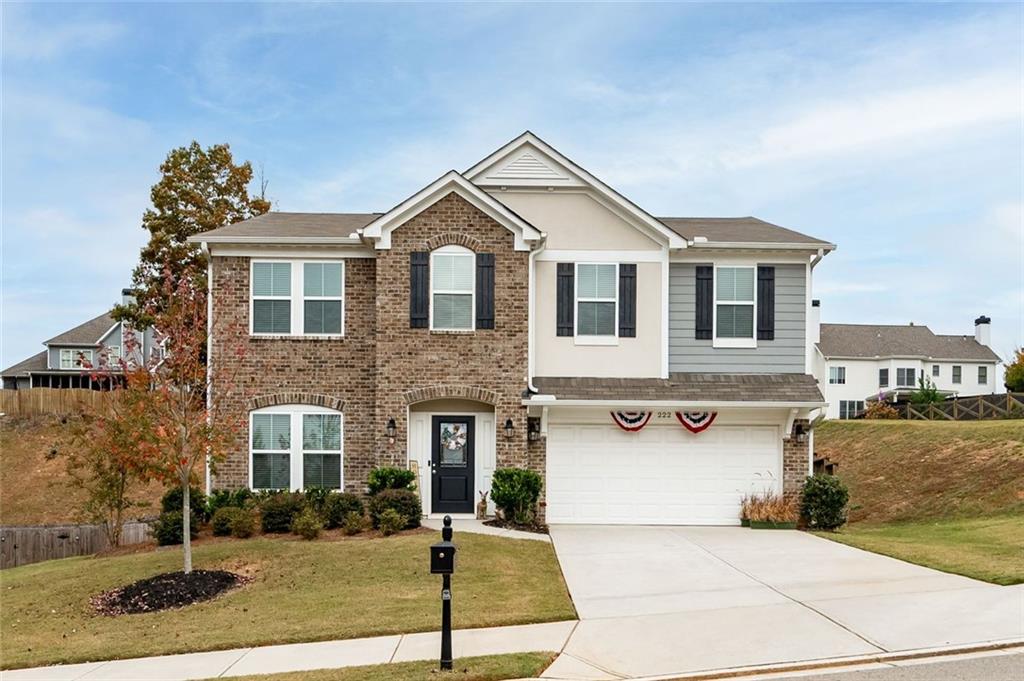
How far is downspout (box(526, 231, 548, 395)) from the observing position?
60.2ft

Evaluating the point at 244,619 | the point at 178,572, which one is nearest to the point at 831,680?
the point at 244,619

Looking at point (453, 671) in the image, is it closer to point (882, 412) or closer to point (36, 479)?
point (36, 479)

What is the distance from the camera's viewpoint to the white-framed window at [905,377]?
57691mm

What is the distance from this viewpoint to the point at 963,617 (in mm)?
9836

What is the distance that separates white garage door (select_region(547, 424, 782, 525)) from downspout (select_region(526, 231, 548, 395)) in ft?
4.12

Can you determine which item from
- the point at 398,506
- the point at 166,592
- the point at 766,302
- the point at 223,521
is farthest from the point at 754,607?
the point at 223,521

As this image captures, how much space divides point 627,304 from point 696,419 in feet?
9.30

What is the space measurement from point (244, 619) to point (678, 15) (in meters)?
12.7

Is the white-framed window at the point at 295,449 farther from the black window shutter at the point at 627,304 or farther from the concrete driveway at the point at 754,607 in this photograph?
the black window shutter at the point at 627,304

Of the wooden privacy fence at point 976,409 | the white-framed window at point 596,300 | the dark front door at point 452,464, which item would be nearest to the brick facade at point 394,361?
the dark front door at point 452,464

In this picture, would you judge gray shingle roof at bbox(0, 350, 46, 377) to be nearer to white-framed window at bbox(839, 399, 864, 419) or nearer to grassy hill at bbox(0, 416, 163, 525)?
grassy hill at bbox(0, 416, 163, 525)

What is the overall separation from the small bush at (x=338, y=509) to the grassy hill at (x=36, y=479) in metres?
13.5

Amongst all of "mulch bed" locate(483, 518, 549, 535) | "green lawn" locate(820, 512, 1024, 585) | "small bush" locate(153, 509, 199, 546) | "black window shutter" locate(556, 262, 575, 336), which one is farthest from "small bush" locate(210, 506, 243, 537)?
"green lawn" locate(820, 512, 1024, 585)

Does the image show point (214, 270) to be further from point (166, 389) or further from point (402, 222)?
point (166, 389)
